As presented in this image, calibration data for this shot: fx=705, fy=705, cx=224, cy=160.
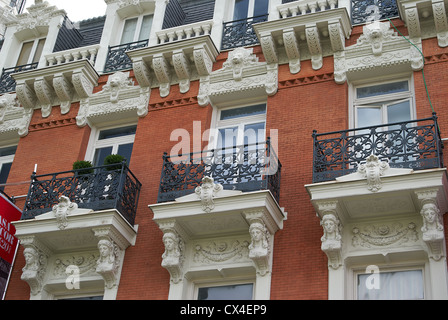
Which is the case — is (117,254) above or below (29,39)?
below

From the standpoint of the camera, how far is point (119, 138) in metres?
17.3

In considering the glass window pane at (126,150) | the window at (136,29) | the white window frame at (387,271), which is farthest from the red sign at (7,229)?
the white window frame at (387,271)

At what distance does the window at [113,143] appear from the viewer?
17.1 meters

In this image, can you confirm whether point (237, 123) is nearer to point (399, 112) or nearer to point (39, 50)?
point (399, 112)

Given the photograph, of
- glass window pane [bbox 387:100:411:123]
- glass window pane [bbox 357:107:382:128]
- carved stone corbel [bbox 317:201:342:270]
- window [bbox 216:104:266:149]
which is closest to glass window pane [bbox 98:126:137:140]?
window [bbox 216:104:266:149]

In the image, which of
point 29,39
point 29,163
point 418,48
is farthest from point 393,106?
point 29,39

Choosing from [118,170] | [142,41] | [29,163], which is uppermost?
[142,41]

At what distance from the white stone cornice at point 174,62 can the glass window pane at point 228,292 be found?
5176mm

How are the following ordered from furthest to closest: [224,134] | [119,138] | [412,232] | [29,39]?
[29,39], [119,138], [224,134], [412,232]

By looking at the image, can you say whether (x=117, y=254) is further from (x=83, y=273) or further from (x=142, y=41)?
(x=142, y=41)

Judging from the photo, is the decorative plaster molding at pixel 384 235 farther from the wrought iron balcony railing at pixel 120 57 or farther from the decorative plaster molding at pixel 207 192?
the wrought iron balcony railing at pixel 120 57

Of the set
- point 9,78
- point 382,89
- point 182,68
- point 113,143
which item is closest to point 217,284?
point 113,143

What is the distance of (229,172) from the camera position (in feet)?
45.9

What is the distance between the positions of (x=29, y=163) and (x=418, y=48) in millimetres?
9502
